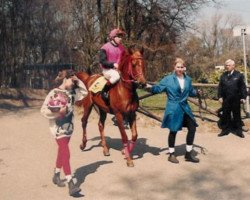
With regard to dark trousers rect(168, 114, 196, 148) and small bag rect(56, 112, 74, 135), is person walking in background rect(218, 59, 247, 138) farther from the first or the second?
small bag rect(56, 112, 74, 135)

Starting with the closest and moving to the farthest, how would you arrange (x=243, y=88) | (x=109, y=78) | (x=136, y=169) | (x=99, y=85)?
1. (x=136, y=169)
2. (x=109, y=78)
3. (x=99, y=85)
4. (x=243, y=88)

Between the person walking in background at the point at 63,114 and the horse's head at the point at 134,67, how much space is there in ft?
3.93

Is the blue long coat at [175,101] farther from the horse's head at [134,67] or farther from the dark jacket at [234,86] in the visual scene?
the dark jacket at [234,86]

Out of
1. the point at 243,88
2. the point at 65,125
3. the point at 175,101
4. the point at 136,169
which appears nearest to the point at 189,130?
the point at 175,101

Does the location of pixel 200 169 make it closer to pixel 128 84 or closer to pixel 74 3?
pixel 128 84

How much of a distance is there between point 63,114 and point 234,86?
16.0ft

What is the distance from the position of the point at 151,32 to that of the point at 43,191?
2175cm

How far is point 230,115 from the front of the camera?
9789mm

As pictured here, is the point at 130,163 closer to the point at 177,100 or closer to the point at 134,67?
the point at 177,100

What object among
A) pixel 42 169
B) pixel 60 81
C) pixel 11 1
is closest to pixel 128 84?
pixel 60 81

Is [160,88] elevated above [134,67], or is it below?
below

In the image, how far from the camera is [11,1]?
20.5 meters

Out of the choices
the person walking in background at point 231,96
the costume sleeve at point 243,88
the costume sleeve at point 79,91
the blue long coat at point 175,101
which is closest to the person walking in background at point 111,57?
the blue long coat at point 175,101

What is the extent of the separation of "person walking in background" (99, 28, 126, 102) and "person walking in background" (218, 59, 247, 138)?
3033 mm
